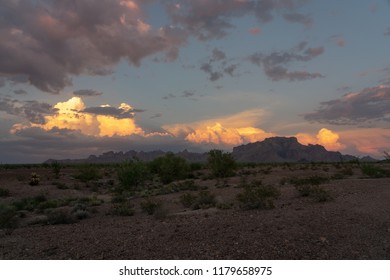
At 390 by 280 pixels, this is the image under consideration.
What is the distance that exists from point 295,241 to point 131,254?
4.84 metres

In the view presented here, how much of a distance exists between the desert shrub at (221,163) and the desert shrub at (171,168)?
14.8 feet

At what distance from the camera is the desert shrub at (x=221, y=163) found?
4797 centimetres

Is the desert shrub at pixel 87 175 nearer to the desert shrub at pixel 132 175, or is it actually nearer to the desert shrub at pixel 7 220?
the desert shrub at pixel 132 175

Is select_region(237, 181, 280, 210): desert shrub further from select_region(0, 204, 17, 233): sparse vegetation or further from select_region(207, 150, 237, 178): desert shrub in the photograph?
select_region(207, 150, 237, 178): desert shrub

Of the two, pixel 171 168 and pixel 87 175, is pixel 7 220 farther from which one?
pixel 87 175

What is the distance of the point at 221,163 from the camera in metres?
48.2

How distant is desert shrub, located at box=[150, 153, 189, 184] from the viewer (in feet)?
163

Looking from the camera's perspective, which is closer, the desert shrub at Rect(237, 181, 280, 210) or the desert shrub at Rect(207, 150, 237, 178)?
the desert shrub at Rect(237, 181, 280, 210)

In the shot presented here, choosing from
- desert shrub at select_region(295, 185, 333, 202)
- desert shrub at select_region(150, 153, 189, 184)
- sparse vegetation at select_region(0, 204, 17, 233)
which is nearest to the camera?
sparse vegetation at select_region(0, 204, 17, 233)

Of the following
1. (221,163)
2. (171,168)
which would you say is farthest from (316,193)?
(171,168)

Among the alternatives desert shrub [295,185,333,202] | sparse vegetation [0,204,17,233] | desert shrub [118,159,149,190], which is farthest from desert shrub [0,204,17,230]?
desert shrub [118,159,149,190]

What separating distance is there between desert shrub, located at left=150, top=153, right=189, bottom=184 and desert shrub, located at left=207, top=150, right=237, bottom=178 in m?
4.53

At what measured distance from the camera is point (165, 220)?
16703 millimetres
